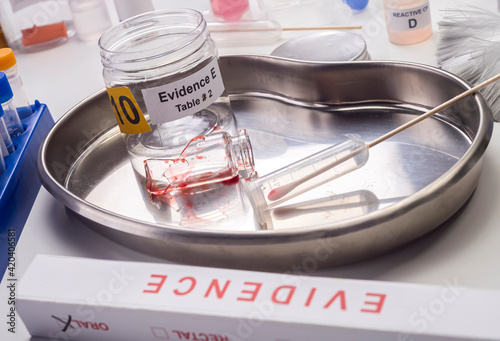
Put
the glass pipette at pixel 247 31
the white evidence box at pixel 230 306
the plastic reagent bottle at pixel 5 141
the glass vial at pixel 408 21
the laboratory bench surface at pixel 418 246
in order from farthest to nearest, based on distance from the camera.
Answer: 1. the glass pipette at pixel 247 31
2. the glass vial at pixel 408 21
3. the plastic reagent bottle at pixel 5 141
4. the laboratory bench surface at pixel 418 246
5. the white evidence box at pixel 230 306

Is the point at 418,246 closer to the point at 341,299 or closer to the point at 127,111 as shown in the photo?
the point at 341,299

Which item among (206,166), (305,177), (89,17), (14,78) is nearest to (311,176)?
(305,177)

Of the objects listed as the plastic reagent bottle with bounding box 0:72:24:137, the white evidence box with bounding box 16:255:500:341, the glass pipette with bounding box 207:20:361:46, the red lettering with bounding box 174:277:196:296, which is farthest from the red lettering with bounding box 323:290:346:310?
the glass pipette with bounding box 207:20:361:46

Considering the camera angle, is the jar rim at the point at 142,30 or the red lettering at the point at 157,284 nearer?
the red lettering at the point at 157,284

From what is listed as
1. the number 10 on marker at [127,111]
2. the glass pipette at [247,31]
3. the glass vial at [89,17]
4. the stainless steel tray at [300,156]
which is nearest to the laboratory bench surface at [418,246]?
the stainless steel tray at [300,156]

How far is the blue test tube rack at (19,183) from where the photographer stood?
2.35 ft

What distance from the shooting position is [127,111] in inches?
Answer: 28.4

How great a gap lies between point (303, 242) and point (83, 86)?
2.27ft

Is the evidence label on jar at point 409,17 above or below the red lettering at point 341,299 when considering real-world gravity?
above

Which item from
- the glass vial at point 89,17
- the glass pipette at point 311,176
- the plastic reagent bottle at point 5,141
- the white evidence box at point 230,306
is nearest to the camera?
the white evidence box at point 230,306

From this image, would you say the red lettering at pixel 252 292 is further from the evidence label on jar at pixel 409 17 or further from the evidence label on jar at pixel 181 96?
the evidence label on jar at pixel 409 17

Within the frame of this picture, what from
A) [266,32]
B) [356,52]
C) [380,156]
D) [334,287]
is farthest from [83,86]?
[334,287]

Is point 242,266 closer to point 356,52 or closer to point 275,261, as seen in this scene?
point 275,261

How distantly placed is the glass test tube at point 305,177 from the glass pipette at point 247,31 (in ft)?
1.48
